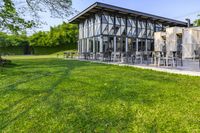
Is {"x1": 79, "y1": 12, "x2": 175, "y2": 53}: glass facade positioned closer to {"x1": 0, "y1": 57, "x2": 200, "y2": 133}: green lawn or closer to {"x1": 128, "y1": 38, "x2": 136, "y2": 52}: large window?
{"x1": 128, "y1": 38, "x2": 136, "y2": 52}: large window

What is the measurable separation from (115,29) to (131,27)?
7.97 feet

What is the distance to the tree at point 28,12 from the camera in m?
12.9

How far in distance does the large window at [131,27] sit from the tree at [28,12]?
8.59 meters

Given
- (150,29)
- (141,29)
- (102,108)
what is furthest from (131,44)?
(102,108)

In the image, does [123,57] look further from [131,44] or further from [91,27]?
[91,27]

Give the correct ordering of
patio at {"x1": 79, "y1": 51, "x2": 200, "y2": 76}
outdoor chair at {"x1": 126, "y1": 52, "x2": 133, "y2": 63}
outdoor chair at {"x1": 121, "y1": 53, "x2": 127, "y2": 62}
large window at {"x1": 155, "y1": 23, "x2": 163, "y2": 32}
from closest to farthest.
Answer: patio at {"x1": 79, "y1": 51, "x2": 200, "y2": 76} → outdoor chair at {"x1": 126, "y1": 52, "x2": 133, "y2": 63} → outdoor chair at {"x1": 121, "y1": 53, "x2": 127, "y2": 62} → large window at {"x1": 155, "y1": 23, "x2": 163, "y2": 32}

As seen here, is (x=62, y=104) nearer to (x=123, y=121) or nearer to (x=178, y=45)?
(x=123, y=121)

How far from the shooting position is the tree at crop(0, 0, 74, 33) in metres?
12.9

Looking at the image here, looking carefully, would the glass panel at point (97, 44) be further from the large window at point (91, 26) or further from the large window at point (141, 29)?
the large window at point (141, 29)

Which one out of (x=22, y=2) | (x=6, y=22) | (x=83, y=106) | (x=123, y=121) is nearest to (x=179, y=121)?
(x=123, y=121)

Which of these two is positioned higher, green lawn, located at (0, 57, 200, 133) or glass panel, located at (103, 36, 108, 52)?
glass panel, located at (103, 36, 108, 52)

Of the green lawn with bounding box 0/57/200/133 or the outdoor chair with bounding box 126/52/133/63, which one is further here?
the outdoor chair with bounding box 126/52/133/63

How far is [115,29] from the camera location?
2058 cm

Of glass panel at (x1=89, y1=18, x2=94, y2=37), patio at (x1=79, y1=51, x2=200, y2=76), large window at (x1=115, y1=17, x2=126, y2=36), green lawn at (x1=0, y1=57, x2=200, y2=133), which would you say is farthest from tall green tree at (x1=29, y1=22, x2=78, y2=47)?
green lawn at (x1=0, y1=57, x2=200, y2=133)
